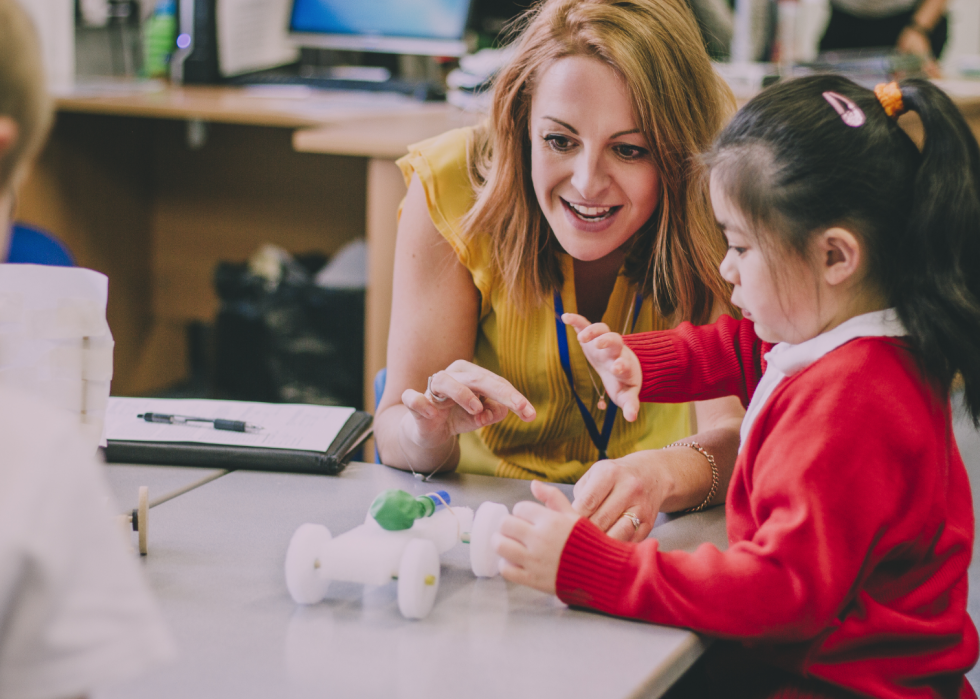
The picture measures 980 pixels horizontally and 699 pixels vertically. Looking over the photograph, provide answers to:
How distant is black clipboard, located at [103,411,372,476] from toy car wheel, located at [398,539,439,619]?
30 centimetres

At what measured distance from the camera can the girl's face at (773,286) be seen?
77 cm

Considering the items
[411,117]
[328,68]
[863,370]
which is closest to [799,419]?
[863,370]

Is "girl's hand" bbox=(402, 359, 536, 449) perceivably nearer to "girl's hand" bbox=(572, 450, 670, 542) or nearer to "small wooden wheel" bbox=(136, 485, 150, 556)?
"girl's hand" bbox=(572, 450, 670, 542)

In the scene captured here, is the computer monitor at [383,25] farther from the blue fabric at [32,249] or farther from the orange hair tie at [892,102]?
the orange hair tie at [892,102]

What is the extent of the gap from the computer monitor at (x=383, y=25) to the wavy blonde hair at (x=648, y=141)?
155 centimetres

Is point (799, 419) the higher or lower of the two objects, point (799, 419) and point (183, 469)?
the higher

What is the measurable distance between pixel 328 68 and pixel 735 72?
1.27m

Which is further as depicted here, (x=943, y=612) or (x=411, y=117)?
(x=411, y=117)

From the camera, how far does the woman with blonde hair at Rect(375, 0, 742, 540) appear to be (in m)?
1.03

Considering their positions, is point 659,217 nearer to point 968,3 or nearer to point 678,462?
point 678,462

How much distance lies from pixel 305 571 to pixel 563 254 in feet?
2.05

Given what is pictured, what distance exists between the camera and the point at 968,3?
4.98 m

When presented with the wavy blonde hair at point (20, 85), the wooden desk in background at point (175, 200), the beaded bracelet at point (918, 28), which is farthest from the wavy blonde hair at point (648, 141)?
the beaded bracelet at point (918, 28)

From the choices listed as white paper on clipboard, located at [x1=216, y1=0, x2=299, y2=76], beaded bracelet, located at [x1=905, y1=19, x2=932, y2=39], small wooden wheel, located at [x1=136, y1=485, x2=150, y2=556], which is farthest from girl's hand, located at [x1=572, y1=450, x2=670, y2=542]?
beaded bracelet, located at [x1=905, y1=19, x2=932, y2=39]
